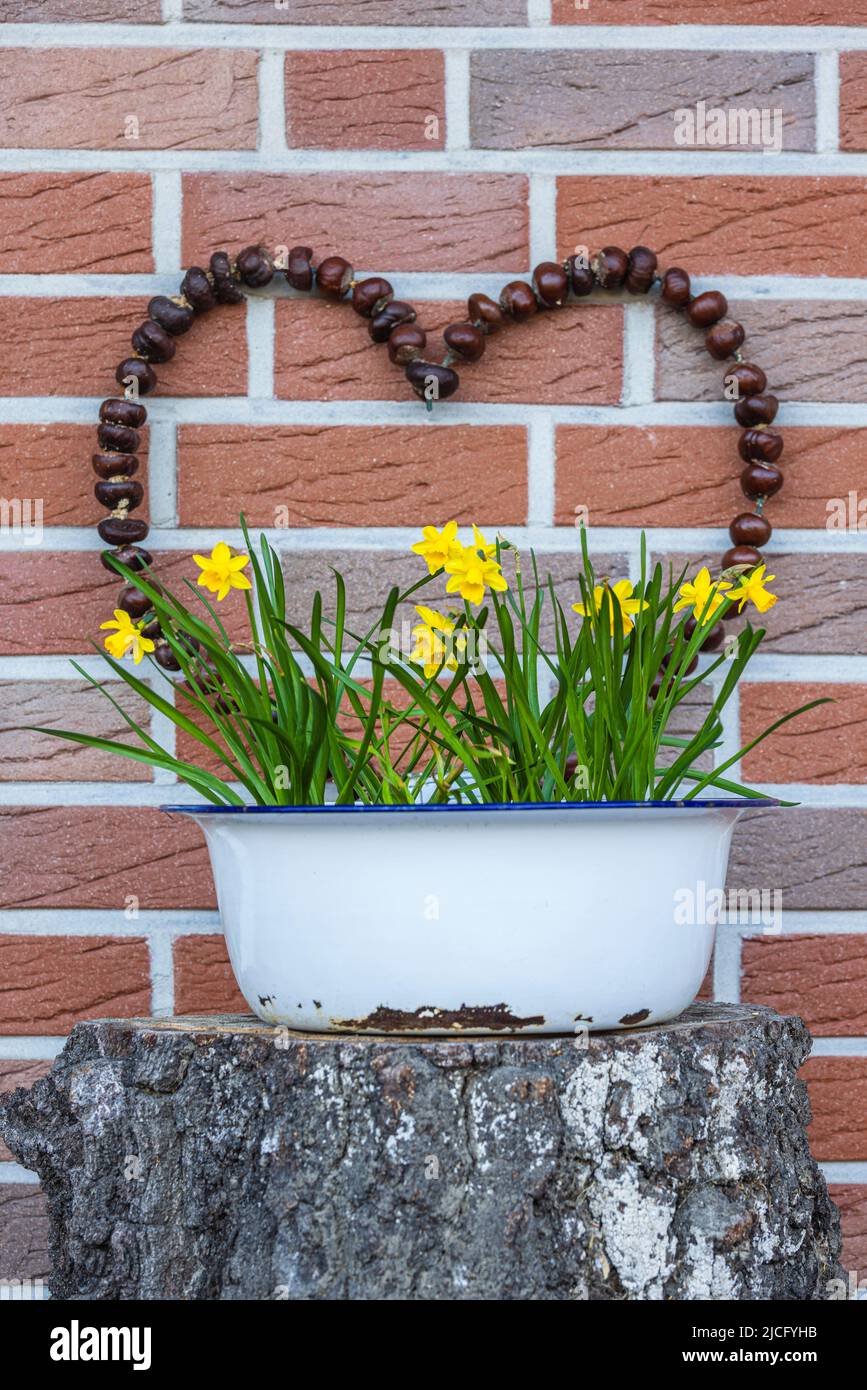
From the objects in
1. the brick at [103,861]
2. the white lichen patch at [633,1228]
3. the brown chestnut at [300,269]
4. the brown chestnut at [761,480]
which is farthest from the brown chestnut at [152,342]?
the white lichen patch at [633,1228]

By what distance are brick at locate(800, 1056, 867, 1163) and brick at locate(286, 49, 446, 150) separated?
2.49 feet

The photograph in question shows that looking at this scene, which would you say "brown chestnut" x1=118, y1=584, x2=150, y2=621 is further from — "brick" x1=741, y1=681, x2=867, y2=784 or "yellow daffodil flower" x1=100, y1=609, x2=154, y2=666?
"brick" x1=741, y1=681, x2=867, y2=784

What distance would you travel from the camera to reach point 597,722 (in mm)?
747

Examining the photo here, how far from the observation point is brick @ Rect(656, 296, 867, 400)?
1045mm

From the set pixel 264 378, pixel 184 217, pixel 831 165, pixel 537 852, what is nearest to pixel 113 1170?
pixel 537 852

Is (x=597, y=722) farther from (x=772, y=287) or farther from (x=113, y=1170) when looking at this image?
(x=772, y=287)

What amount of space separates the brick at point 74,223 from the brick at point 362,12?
139 millimetres

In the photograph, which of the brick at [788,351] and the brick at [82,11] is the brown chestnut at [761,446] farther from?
the brick at [82,11]

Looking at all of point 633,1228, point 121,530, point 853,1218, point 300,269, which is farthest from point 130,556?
point 853,1218

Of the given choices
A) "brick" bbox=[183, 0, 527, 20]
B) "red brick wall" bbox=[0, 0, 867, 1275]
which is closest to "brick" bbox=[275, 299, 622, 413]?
"red brick wall" bbox=[0, 0, 867, 1275]

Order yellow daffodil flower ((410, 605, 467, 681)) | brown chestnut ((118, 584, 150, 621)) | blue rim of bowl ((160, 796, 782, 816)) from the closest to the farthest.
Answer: blue rim of bowl ((160, 796, 782, 816))
yellow daffodil flower ((410, 605, 467, 681))
brown chestnut ((118, 584, 150, 621))

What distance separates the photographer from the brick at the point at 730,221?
41.2 inches

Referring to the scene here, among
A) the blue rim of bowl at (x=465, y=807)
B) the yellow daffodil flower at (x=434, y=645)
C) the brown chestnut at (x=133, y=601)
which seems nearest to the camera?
the blue rim of bowl at (x=465, y=807)

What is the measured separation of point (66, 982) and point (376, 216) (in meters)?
0.63
